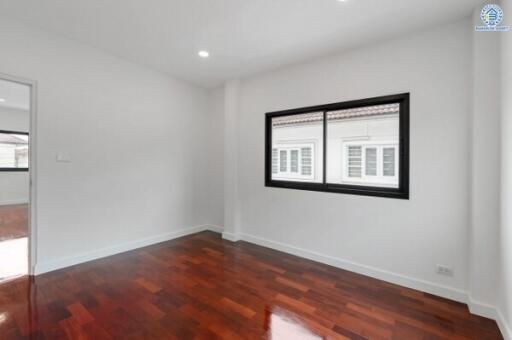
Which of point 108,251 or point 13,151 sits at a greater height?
point 13,151

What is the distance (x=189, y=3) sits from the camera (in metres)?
2.23

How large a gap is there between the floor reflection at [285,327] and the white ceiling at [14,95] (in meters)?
5.71

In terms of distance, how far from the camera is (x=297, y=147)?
12.1 ft

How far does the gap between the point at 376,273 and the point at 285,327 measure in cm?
146

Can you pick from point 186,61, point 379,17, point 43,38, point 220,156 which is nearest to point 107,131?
point 43,38

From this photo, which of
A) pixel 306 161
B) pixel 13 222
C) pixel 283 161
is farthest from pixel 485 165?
pixel 13 222

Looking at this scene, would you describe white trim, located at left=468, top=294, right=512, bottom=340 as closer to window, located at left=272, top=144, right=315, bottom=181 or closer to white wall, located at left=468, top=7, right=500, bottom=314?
white wall, located at left=468, top=7, right=500, bottom=314

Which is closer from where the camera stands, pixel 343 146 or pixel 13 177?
pixel 343 146

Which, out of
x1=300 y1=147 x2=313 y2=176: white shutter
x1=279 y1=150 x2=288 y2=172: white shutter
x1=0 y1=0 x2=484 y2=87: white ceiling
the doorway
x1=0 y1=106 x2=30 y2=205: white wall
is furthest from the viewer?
x1=0 y1=106 x2=30 y2=205: white wall

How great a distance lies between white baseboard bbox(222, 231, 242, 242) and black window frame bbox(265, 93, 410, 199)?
1.09 meters

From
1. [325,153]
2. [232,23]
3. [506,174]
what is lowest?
[506,174]

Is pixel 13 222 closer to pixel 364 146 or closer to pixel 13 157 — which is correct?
pixel 13 157

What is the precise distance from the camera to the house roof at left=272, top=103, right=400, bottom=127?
282 centimetres

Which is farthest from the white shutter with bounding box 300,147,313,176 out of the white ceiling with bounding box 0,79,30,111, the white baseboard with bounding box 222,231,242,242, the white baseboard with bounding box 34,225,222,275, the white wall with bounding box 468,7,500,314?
the white ceiling with bounding box 0,79,30,111
